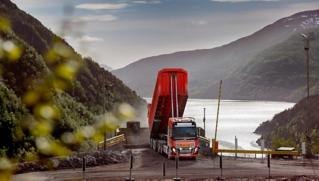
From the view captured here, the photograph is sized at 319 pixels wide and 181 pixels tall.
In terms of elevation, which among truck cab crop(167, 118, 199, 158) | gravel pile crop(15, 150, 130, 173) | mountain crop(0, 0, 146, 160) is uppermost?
mountain crop(0, 0, 146, 160)

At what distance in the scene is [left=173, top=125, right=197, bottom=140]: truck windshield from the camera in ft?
111

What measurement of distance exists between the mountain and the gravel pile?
14395 mm

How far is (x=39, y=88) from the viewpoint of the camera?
74.2 metres

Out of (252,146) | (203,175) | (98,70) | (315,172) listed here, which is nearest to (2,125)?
(203,175)

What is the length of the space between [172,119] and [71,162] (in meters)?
9.22

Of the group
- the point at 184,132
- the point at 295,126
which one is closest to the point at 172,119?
the point at 184,132

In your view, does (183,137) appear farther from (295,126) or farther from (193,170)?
(295,126)

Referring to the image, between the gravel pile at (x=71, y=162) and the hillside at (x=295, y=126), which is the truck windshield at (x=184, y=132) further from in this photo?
the hillside at (x=295, y=126)

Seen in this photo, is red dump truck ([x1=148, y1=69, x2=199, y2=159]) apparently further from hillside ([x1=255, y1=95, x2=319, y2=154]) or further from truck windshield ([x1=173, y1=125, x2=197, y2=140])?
hillside ([x1=255, y1=95, x2=319, y2=154])

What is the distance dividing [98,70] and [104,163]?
322 ft

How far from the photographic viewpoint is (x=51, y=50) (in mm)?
108875

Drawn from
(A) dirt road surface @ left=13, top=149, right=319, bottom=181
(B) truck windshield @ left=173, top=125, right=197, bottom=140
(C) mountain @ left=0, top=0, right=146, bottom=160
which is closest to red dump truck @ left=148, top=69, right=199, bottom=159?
(B) truck windshield @ left=173, top=125, right=197, bottom=140

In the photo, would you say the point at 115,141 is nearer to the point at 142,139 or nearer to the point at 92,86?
the point at 142,139

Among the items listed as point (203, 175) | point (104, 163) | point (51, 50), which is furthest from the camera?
point (51, 50)
